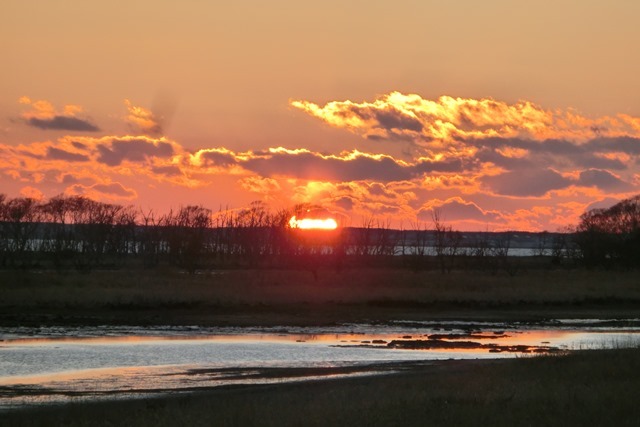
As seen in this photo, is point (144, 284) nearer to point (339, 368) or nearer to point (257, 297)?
point (257, 297)

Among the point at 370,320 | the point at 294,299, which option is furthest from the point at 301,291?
the point at 370,320

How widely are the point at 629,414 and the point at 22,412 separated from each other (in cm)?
1229

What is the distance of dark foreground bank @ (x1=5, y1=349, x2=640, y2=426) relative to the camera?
57.6 feet

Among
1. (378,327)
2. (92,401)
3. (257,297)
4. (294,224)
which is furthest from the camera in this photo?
(294,224)

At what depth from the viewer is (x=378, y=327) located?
46438 millimetres

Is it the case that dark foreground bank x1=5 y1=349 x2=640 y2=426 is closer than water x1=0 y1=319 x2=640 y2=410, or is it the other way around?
dark foreground bank x1=5 y1=349 x2=640 y2=426

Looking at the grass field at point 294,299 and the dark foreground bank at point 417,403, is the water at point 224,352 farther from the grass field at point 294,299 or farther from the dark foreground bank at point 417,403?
the grass field at point 294,299

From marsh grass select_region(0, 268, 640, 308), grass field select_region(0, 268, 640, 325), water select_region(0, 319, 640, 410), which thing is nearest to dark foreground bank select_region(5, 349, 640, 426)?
water select_region(0, 319, 640, 410)

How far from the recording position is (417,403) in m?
19.3

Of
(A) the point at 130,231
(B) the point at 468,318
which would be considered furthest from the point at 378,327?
(A) the point at 130,231

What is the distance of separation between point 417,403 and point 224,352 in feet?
51.1

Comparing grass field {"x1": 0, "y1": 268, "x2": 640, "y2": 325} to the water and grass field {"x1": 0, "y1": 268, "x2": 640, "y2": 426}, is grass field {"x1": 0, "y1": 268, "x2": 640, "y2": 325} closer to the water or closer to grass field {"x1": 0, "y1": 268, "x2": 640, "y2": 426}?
grass field {"x1": 0, "y1": 268, "x2": 640, "y2": 426}

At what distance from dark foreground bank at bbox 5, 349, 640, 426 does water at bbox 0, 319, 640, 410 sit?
6.96ft

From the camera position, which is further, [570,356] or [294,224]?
[294,224]
